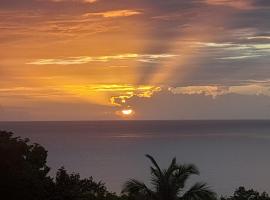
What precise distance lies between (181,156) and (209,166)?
1166 inches

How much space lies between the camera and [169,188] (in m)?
22.0

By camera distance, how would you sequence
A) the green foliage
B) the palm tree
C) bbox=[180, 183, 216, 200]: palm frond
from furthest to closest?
1. the green foliage
2. the palm tree
3. bbox=[180, 183, 216, 200]: palm frond

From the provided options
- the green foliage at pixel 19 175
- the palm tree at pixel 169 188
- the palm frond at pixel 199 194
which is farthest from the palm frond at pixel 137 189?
the green foliage at pixel 19 175

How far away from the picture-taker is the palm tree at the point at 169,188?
22000 millimetres

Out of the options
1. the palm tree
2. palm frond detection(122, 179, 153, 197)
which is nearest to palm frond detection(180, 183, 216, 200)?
the palm tree

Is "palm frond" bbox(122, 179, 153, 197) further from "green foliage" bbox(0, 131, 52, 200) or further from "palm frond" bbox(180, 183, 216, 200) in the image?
"green foliage" bbox(0, 131, 52, 200)

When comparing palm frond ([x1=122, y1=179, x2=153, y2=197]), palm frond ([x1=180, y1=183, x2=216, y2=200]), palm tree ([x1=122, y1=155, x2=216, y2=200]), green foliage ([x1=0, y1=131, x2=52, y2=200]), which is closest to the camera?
palm frond ([x1=180, y1=183, x2=216, y2=200])

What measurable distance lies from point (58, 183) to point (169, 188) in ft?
26.8

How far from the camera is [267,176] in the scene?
398 ft

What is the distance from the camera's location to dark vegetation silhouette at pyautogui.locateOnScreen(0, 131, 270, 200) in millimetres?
22078

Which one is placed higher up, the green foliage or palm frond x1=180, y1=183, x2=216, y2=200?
the green foliage

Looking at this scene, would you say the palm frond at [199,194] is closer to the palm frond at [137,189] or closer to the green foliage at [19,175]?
the palm frond at [137,189]

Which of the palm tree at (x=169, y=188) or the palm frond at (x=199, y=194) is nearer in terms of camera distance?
the palm frond at (x=199, y=194)

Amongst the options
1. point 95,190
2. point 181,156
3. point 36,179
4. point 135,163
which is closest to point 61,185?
point 36,179
